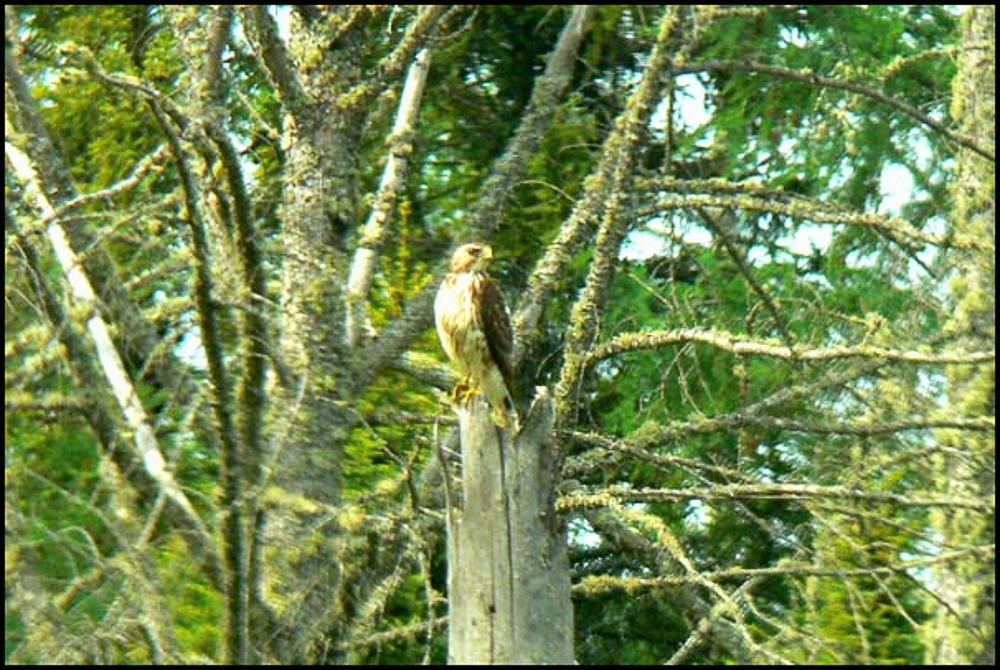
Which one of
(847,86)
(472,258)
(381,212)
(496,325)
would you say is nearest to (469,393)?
(496,325)

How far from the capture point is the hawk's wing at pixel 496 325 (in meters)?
7.90

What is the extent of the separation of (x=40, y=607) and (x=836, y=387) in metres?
3.74

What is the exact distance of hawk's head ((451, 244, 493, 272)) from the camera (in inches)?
337

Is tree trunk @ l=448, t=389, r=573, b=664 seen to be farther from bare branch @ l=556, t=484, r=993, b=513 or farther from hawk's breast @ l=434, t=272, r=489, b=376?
hawk's breast @ l=434, t=272, r=489, b=376

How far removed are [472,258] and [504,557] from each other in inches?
101

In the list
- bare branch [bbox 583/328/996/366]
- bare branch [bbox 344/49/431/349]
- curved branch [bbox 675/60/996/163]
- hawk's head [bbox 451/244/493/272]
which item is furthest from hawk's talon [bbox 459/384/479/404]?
curved branch [bbox 675/60/996/163]

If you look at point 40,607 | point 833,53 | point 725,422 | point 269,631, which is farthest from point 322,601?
point 833,53

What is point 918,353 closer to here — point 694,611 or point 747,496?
point 747,496

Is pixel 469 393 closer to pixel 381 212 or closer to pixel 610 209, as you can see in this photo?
pixel 610 209

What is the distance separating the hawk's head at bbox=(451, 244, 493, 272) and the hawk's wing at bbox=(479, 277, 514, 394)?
0.48ft

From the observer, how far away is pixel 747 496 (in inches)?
287

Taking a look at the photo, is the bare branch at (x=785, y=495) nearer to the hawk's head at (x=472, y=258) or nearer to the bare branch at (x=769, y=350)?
the bare branch at (x=769, y=350)

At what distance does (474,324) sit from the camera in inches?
323

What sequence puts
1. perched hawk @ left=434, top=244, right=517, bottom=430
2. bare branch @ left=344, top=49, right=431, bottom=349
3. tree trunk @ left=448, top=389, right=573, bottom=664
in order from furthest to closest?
bare branch @ left=344, top=49, right=431, bottom=349
perched hawk @ left=434, top=244, right=517, bottom=430
tree trunk @ left=448, top=389, right=573, bottom=664
